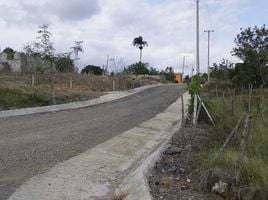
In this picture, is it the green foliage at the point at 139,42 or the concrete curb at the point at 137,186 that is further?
the green foliage at the point at 139,42

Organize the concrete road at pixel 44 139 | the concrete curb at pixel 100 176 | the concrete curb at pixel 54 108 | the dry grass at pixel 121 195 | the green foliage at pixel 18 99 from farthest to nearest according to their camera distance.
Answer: the green foliage at pixel 18 99 → the concrete curb at pixel 54 108 → the concrete road at pixel 44 139 → the concrete curb at pixel 100 176 → the dry grass at pixel 121 195

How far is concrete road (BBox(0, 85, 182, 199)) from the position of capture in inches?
409

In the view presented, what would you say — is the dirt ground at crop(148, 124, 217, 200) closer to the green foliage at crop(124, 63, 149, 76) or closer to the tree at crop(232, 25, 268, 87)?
the tree at crop(232, 25, 268, 87)

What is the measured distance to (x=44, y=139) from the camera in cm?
1498

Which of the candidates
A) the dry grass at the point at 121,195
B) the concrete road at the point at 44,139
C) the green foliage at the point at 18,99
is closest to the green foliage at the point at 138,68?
the green foliage at the point at 18,99

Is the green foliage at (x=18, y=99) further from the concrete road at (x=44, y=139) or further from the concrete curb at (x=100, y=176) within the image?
the concrete curb at (x=100, y=176)

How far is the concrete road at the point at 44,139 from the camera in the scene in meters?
10.4

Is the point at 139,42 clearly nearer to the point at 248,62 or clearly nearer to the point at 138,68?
the point at 138,68

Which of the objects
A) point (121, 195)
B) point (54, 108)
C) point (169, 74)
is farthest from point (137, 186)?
point (169, 74)

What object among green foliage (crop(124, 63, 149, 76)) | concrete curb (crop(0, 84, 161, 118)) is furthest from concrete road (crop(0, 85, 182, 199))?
green foliage (crop(124, 63, 149, 76))

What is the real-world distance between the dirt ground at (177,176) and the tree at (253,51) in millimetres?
41521

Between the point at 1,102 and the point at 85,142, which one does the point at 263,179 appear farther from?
the point at 1,102

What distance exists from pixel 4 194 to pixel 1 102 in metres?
17.3

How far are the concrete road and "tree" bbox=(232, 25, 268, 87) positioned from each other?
31489 millimetres
